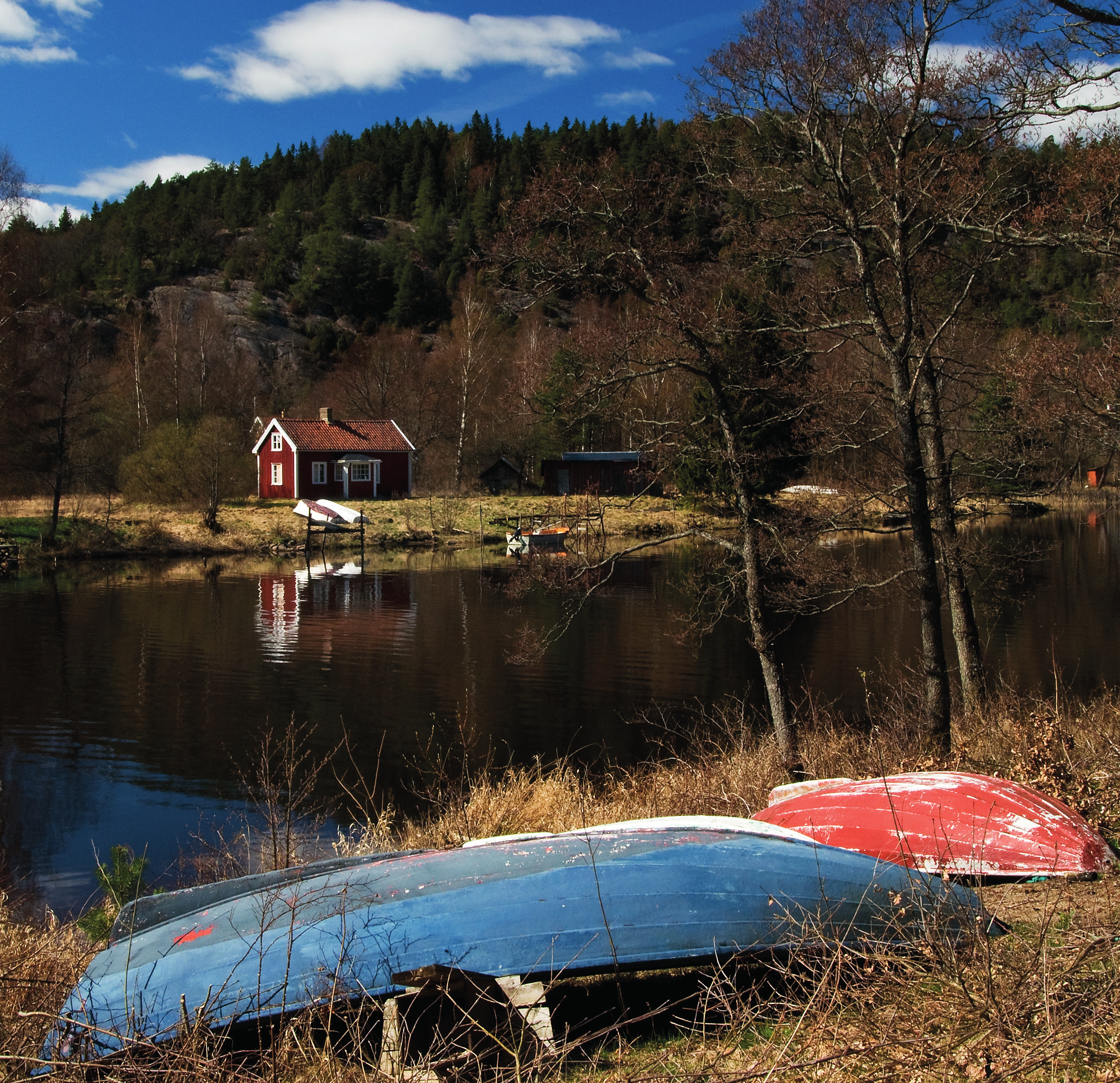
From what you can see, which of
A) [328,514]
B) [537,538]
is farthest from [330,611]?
[328,514]

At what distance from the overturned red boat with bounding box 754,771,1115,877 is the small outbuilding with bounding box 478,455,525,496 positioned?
52.9 m

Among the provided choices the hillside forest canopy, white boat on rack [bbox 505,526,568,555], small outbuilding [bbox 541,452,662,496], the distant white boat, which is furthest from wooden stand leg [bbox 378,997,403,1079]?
small outbuilding [bbox 541,452,662,496]

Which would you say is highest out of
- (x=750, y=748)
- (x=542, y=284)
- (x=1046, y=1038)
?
(x=542, y=284)

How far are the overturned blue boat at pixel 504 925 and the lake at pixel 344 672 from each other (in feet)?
16.2

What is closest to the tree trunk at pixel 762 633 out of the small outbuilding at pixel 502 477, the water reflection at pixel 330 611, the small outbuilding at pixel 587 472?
the water reflection at pixel 330 611

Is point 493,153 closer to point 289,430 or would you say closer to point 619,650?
point 289,430

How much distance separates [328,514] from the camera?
44.8 meters

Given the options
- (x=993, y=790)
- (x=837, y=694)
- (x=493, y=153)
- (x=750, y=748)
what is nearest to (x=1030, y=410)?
(x=750, y=748)

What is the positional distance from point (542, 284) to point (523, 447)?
48.6 metres

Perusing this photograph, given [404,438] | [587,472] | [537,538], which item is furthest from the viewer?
[587,472]

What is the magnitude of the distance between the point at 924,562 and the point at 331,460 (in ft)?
153

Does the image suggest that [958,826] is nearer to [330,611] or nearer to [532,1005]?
[532,1005]

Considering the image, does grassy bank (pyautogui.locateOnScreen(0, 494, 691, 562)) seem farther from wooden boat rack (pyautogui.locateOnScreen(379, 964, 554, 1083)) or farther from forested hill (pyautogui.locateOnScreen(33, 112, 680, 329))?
forested hill (pyautogui.locateOnScreen(33, 112, 680, 329))

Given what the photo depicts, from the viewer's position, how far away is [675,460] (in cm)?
1164
